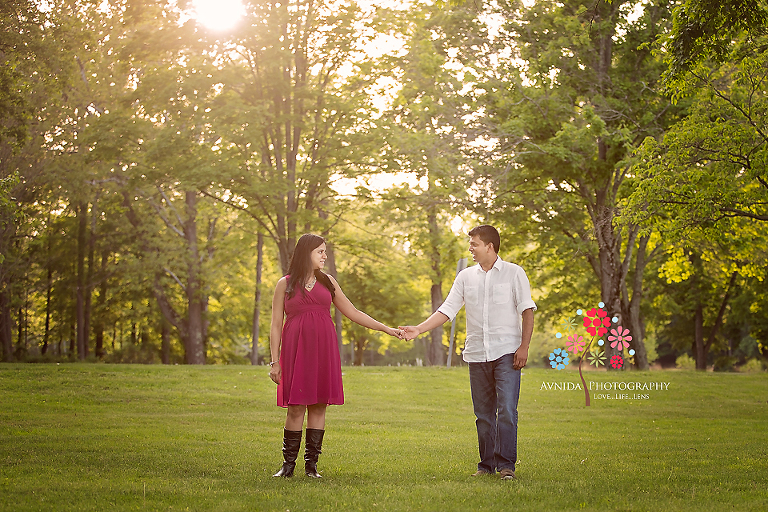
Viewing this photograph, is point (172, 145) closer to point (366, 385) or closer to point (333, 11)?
point (333, 11)

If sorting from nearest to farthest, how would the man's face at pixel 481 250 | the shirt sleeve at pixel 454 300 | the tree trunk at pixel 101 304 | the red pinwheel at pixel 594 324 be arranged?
the man's face at pixel 481 250 → the shirt sleeve at pixel 454 300 → the red pinwheel at pixel 594 324 → the tree trunk at pixel 101 304

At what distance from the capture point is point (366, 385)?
62.0 ft

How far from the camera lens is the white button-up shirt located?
6742 mm

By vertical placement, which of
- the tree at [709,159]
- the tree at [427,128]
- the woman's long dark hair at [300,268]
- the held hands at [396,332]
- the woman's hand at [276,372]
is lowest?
the woman's hand at [276,372]

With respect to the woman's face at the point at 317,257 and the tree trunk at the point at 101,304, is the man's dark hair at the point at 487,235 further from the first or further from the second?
the tree trunk at the point at 101,304

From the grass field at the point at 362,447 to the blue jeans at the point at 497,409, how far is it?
0.27 meters

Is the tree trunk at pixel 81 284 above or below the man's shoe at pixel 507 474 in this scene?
above

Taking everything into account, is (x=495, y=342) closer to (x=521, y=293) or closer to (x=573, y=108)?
(x=521, y=293)

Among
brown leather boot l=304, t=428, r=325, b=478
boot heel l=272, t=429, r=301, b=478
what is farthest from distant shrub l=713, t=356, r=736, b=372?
boot heel l=272, t=429, r=301, b=478

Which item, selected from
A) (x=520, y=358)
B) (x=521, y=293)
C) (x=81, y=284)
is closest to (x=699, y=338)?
(x=81, y=284)

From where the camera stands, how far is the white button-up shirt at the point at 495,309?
6742mm

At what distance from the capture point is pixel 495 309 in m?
6.82

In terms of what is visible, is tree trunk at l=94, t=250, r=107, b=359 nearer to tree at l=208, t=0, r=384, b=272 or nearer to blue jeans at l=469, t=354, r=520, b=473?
tree at l=208, t=0, r=384, b=272

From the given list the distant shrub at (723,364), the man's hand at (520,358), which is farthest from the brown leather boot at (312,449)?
the distant shrub at (723,364)
